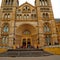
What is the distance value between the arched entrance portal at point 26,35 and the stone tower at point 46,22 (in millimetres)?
2410

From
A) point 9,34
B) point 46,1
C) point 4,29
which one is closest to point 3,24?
point 4,29

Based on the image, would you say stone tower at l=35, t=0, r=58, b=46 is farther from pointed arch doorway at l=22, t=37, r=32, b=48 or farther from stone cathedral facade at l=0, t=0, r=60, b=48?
pointed arch doorway at l=22, t=37, r=32, b=48

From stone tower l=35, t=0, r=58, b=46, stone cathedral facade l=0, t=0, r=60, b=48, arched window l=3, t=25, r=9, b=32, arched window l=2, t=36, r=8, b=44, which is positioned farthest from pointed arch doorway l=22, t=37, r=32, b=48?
arched window l=3, t=25, r=9, b=32

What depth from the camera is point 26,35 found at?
30.4 meters

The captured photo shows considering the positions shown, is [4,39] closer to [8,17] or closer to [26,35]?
[26,35]

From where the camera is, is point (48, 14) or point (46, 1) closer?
point (48, 14)

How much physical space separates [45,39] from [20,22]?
857 cm

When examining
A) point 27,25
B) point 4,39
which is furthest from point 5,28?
point 27,25

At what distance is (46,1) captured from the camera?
33.4 metres

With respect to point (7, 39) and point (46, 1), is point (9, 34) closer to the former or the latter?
point (7, 39)

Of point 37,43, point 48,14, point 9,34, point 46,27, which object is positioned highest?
point 48,14

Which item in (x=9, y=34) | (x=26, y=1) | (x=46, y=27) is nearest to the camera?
(x=9, y=34)

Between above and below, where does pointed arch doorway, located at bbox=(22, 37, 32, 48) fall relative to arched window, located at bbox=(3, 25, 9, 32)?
below

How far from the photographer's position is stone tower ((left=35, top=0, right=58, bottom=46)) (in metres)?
27.3
